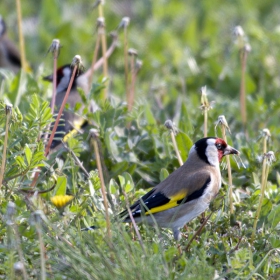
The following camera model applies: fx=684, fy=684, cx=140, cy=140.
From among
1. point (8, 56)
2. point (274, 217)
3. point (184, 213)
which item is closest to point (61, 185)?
point (184, 213)

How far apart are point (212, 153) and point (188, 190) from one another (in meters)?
0.27

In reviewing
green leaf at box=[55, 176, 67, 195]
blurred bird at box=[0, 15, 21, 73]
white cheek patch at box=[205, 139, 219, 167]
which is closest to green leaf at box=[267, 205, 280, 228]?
white cheek patch at box=[205, 139, 219, 167]

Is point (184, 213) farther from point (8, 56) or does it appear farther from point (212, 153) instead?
point (8, 56)

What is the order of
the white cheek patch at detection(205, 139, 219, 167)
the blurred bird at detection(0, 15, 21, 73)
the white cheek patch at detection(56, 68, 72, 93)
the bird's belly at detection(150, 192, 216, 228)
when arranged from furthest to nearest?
the blurred bird at detection(0, 15, 21, 73) → the white cheek patch at detection(56, 68, 72, 93) → the white cheek patch at detection(205, 139, 219, 167) → the bird's belly at detection(150, 192, 216, 228)

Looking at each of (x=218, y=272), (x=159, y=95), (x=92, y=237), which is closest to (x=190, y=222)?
(x=218, y=272)

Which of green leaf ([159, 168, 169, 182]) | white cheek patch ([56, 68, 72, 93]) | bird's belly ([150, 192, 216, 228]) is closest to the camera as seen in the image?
bird's belly ([150, 192, 216, 228])

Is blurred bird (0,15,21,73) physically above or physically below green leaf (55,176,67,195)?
below

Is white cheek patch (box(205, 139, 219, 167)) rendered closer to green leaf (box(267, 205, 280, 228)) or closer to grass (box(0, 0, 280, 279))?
grass (box(0, 0, 280, 279))

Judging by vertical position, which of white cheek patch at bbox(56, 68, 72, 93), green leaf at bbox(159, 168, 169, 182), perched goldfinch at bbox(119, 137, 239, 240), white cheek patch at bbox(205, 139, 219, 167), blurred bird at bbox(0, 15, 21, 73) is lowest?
blurred bird at bbox(0, 15, 21, 73)

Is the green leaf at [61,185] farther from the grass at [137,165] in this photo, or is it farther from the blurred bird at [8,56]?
the blurred bird at [8,56]

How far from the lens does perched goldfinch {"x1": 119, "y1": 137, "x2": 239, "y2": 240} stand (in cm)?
350

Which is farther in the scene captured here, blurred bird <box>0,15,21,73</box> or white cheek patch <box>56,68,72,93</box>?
blurred bird <box>0,15,21,73</box>

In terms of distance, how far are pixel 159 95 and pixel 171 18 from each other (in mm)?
2743

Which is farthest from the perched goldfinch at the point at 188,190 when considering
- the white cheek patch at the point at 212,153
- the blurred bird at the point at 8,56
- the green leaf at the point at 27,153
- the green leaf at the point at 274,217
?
the blurred bird at the point at 8,56
